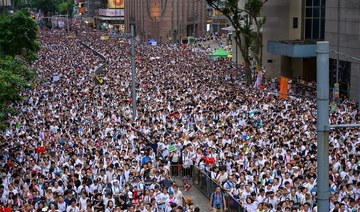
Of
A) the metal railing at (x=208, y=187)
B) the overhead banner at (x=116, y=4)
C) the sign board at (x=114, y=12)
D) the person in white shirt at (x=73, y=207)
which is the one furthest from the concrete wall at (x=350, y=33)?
the sign board at (x=114, y=12)

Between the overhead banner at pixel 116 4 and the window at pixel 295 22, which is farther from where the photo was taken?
the overhead banner at pixel 116 4

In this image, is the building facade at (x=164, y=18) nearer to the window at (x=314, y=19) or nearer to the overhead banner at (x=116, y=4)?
the overhead banner at (x=116, y=4)

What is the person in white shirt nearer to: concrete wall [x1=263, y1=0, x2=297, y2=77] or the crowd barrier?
the crowd barrier

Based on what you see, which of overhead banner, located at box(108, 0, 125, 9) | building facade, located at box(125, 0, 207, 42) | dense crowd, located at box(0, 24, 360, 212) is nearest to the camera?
dense crowd, located at box(0, 24, 360, 212)

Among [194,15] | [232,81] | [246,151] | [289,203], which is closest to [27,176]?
[246,151]

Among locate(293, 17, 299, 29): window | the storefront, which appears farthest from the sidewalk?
the storefront

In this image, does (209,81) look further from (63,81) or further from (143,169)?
(143,169)

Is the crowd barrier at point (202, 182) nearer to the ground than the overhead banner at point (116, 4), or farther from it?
nearer to the ground
